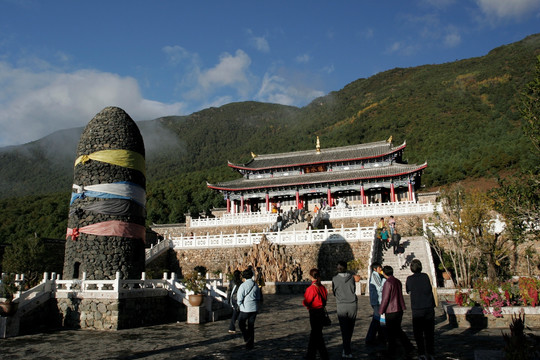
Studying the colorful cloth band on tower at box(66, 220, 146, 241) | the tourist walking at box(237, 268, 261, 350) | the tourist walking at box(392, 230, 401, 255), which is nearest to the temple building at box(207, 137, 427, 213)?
the tourist walking at box(392, 230, 401, 255)

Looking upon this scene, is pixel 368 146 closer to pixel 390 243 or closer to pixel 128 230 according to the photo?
pixel 390 243

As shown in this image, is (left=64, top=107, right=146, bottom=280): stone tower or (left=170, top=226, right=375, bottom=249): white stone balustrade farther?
(left=170, top=226, right=375, bottom=249): white stone balustrade

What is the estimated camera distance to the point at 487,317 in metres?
8.90

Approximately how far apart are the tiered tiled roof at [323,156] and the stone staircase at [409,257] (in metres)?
16.5

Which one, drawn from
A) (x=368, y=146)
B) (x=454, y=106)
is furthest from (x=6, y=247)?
(x=454, y=106)

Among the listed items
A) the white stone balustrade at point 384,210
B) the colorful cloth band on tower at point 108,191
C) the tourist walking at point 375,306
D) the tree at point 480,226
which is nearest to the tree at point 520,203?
the tree at point 480,226

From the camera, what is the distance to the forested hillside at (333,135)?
5216 centimetres

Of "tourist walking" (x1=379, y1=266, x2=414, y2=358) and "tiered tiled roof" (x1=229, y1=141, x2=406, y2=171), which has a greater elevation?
"tiered tiled roof" (x1=229, y1=141, x2=406, y2=171)

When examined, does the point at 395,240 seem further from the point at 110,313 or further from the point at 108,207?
the point at 110,313

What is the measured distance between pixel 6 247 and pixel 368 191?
26031 mm

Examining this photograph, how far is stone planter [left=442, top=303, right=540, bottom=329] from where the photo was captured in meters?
8.68

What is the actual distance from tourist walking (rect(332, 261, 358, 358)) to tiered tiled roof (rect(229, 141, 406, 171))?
3079cm

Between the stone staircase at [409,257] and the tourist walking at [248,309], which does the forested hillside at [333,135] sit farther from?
the tourist walking at [248,309]

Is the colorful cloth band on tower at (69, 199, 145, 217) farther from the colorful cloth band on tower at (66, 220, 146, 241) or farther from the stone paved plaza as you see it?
the stone paved plaza
